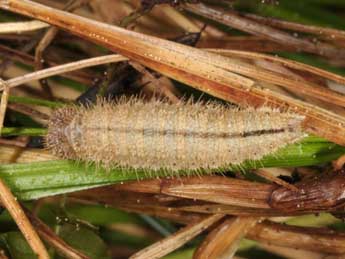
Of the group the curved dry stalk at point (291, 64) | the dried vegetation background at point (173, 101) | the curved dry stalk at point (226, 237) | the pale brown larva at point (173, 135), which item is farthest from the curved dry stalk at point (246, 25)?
the curved dry stalk at point (226, 237)

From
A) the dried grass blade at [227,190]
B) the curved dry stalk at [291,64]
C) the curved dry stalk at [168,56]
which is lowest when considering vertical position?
the dried grass blade at [227,190]

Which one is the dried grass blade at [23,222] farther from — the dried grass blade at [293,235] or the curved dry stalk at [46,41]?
the dried grass blade at [293,235]

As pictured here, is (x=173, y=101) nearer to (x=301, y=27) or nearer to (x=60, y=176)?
(x=60, y=176)

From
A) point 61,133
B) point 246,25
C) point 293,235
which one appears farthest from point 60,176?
point 246,25

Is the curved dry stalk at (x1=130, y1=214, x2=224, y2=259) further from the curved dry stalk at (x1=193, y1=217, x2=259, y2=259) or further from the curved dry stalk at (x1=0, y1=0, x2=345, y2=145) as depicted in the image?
the curved dry stalk at (x1=0, y1=0, x2=345, y2=145)

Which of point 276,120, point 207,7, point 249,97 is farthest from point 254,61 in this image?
point 276,120

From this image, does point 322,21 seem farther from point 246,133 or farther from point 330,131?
point 246,133

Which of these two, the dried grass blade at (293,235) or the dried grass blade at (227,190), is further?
the dried grass blade at (293,235)
